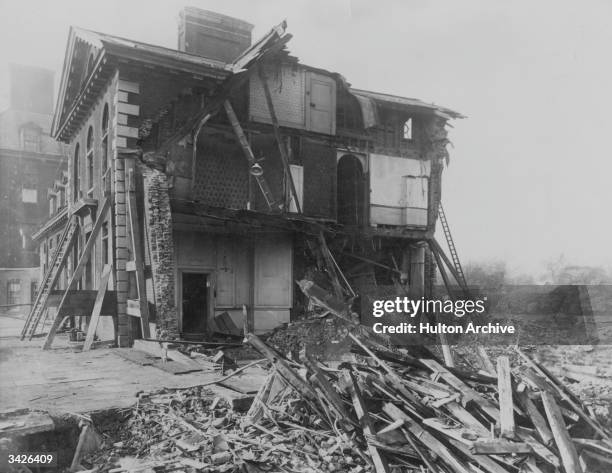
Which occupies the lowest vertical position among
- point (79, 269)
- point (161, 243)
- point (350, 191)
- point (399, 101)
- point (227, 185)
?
point (79, 269)

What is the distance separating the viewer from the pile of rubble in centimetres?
491

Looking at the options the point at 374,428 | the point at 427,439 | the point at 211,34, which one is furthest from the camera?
the point at 211,34

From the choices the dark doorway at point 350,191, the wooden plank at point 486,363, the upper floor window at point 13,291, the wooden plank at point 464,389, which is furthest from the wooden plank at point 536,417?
the upper floor window at point 13,291

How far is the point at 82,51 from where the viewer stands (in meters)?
16.7

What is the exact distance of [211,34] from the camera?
59.2 feet

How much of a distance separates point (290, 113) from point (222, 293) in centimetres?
633

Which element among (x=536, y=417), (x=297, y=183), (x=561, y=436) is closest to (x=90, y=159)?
(x=297, y=183)

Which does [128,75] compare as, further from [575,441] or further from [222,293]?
[575,441]

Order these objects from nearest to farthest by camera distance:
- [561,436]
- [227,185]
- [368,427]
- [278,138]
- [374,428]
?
[561,436] < [368,427] < [374,428] < [227,185] < [278,138]

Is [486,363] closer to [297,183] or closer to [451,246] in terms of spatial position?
[297,183]

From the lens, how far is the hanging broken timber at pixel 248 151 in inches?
590

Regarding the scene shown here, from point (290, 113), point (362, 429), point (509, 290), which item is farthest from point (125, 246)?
point (509, 290)

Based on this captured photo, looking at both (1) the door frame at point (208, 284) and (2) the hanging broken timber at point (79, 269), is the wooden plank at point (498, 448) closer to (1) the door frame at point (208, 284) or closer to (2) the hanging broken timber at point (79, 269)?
(2) the hanging broken timber at point (79, 269)

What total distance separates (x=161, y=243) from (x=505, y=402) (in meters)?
9.06
